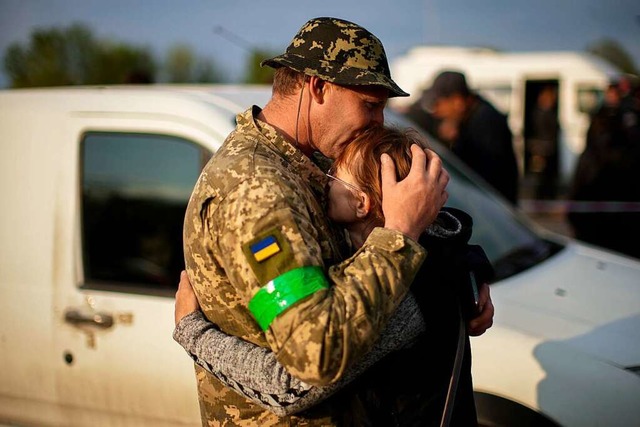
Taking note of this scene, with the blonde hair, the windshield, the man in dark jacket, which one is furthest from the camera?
the man in dark jacket

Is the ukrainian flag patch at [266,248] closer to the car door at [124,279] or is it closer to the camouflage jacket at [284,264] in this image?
the camouflage jacket at [284,264]

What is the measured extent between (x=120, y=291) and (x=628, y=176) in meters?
4.82

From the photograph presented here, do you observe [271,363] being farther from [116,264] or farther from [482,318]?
[116,264]

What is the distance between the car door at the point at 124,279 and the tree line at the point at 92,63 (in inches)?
31.5

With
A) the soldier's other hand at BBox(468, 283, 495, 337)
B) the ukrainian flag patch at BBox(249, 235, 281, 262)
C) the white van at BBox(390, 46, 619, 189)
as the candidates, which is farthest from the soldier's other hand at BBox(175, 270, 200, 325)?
the white van at BBox(390, 46, 619, 189)

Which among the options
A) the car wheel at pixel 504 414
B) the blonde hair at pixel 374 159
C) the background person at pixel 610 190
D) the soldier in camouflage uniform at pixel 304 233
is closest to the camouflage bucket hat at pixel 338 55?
the soldier in camouflage uniform at pixel 304 233

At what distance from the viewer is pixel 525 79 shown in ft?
49.5

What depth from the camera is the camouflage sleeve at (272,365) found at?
1814 millimetres

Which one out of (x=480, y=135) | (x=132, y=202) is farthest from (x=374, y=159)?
(x=480, y=135)

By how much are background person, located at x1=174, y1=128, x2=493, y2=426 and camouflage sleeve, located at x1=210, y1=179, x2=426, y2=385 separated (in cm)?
15

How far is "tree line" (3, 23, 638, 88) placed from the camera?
761 centimetres

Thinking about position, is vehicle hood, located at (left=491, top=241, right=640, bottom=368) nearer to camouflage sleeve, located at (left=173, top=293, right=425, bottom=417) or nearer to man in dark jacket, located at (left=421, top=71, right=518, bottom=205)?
camouflage sleeve, located at (left=173, top=293, right=425, bottom=417)

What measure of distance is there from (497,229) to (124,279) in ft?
5.19

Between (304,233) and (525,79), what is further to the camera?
(525,79)
